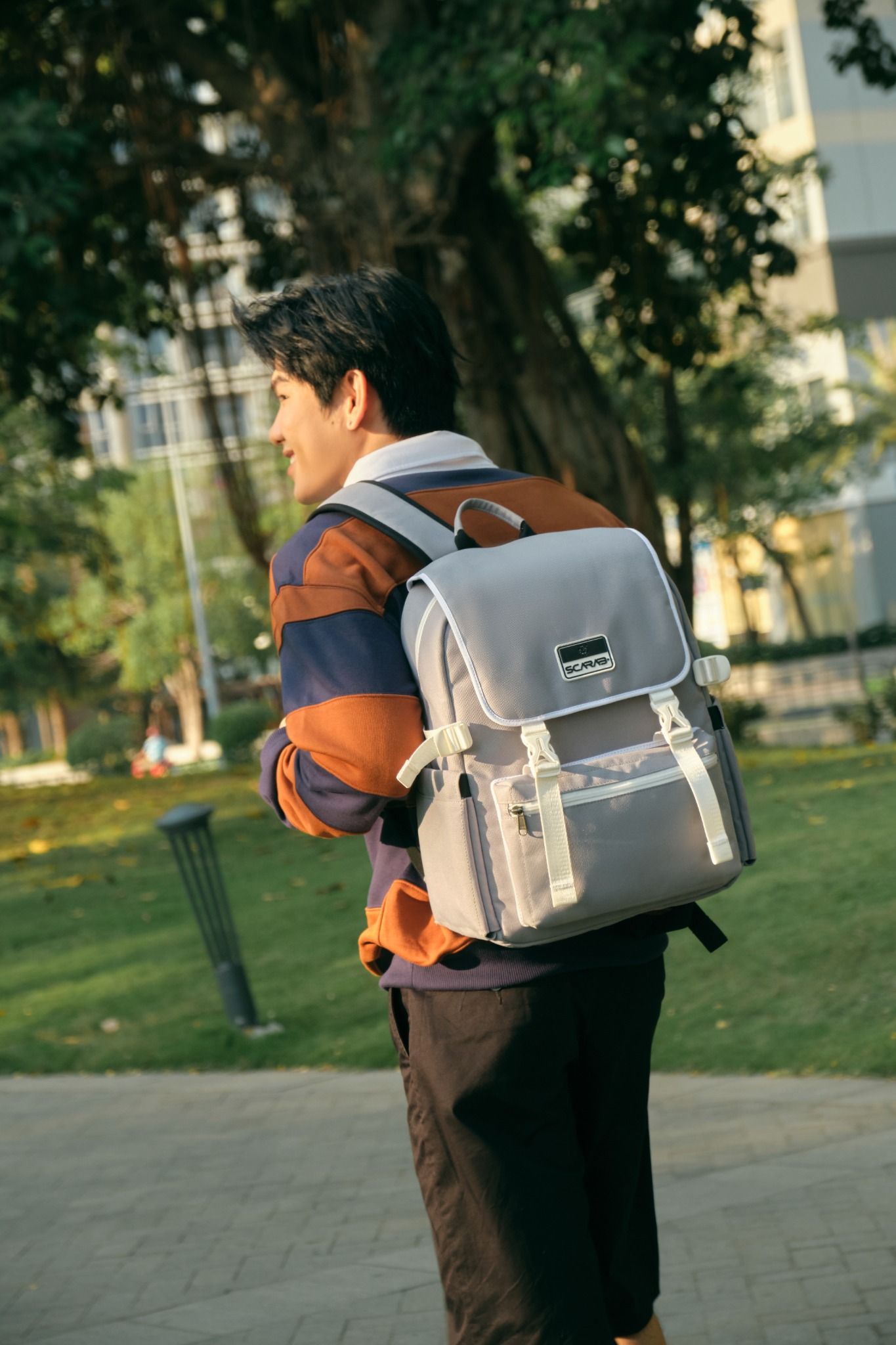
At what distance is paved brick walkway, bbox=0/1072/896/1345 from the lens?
3.65 meters

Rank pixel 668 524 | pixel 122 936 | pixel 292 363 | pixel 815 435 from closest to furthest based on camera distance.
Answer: pixel 292 363
pixel 122 936
pixel 815 435
pixel 668 524

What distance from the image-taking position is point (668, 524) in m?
37.8

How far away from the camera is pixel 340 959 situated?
8273mm

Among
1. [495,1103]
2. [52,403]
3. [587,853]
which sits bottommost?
[495,1103]

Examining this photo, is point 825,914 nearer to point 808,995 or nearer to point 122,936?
point 808,995

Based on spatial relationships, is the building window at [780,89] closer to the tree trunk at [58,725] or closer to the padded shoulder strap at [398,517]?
the tree trunk at [58,725]

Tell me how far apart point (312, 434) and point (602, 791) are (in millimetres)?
735

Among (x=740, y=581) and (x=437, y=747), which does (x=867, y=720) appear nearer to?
(x=437, y=747)

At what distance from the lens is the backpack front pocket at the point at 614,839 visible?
6.53 ft

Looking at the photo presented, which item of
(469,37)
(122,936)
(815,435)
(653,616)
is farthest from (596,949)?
(815,435)

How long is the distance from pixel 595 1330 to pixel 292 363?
145 centimetres

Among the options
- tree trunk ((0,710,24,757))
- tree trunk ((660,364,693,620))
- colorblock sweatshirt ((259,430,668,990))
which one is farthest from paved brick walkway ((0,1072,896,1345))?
tree trunk ((0,710,24,757))

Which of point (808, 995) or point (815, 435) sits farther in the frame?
point (815, 435)

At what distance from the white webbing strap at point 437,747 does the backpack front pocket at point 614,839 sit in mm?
72
